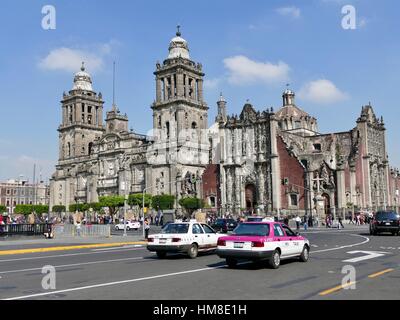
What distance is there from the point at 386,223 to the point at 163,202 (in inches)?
1931

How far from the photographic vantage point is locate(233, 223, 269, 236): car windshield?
49.3 feet

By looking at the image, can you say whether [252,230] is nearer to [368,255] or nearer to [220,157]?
[368,255]

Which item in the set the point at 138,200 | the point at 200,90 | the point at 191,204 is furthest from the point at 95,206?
the point at 200,90

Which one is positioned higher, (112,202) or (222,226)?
(112,202)

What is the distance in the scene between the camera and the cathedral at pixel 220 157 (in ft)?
227

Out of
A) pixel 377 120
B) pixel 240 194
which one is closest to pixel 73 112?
pixel 240 194

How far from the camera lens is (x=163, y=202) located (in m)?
78.2

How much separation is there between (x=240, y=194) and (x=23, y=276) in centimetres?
6105

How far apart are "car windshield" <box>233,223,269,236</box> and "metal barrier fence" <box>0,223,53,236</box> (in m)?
22.4

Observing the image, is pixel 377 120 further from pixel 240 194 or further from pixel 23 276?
pixel 23 276

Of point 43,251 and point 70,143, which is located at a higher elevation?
point 70,143

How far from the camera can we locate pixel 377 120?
80.8 meters

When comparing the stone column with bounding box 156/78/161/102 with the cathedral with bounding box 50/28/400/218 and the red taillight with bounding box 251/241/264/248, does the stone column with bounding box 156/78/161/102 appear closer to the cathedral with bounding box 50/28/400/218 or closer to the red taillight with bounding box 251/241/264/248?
the cathedral with bounding box 50/28/400/218

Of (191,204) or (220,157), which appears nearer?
(191,204)
